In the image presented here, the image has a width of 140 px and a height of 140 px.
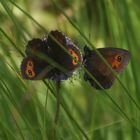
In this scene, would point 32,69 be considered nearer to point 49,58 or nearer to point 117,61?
point 49,58

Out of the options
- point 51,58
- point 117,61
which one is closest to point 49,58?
point 51,58

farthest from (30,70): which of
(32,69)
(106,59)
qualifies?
(106,59)

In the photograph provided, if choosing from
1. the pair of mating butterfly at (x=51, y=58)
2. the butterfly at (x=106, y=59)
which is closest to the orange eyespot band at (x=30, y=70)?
the pair of mating butterfly at (x=51, y=58)

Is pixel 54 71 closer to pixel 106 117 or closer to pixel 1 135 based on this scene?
pixel 1 135

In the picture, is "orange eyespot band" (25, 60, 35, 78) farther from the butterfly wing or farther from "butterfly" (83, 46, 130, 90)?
"butterfly" (83, 46, 130, 90)

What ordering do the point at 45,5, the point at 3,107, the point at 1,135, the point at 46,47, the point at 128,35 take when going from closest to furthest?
1. the point at 46,47
2. the point at 1,135
3. the point at 3,107
4. the point at 128,35
5. the point at 45,5

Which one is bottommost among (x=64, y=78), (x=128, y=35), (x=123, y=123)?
(x=123, y=123)

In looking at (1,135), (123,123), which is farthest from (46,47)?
(123,123)

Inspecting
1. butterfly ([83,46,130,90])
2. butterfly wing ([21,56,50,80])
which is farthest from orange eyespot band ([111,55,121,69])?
butterfly wing ([21,56,50,80])
